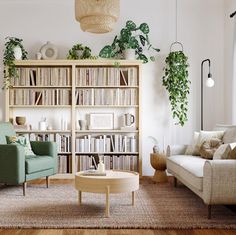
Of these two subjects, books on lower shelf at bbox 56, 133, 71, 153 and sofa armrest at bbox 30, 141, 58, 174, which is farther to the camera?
books on lower shelf at bbox 56, 133, 71, 153

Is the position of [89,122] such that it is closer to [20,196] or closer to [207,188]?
[20,196]

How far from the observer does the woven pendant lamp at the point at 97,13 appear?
3916mm

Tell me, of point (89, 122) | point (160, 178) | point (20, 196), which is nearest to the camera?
point (20, 196)

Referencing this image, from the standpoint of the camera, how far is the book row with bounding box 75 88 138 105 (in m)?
6.36

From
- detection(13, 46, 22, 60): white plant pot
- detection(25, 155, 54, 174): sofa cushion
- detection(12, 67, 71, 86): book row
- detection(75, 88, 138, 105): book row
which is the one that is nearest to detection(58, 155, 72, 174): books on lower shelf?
detection(25, 155, 54, 174): sofa cushion

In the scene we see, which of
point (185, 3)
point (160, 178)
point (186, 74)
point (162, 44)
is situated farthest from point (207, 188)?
point (185, 3)

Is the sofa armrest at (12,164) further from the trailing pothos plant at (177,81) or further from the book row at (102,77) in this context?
the trailing pothos plant at (177,81)

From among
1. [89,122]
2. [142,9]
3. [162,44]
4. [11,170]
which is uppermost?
[142,9]

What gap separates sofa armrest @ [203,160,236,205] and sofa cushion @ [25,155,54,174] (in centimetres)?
237

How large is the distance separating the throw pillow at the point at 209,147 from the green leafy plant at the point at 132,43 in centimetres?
188

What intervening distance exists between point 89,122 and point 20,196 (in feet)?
6.58

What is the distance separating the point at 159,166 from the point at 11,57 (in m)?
Answer: 2.89

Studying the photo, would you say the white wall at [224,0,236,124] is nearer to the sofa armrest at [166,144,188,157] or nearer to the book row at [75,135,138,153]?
the sofa armrest at [166,144,188,157]

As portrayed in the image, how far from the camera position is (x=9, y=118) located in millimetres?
6324
